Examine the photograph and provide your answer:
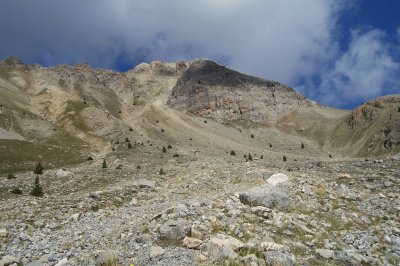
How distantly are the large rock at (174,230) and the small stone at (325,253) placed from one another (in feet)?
18.1

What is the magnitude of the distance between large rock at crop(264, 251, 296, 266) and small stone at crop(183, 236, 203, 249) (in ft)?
9.10

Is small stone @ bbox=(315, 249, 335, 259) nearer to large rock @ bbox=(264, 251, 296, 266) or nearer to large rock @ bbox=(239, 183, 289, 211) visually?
large rock @ bbox=(264, 251, 296, 266)

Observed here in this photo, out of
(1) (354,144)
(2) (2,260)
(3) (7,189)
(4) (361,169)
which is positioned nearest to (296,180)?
(4) (361,169)

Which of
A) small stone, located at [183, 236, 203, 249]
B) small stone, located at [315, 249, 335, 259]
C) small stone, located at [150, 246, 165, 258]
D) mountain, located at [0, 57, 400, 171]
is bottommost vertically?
small stone, located at [150, 246, 165, 258]

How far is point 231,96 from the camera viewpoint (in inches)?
6511

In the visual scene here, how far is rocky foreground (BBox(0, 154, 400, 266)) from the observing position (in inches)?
619

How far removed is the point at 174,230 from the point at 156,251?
179cm

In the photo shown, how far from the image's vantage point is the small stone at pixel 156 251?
15.8 meters

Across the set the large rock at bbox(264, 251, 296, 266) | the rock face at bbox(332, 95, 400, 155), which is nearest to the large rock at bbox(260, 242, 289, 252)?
the large rock at bbox(264, 251, 296, 266)

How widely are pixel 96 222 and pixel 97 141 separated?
200ft

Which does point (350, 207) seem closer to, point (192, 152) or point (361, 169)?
point (361, 169)

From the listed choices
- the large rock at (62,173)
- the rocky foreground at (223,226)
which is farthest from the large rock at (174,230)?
the large rock at (62,173)

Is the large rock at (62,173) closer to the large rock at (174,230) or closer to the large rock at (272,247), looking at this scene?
the large rock at (174,230)

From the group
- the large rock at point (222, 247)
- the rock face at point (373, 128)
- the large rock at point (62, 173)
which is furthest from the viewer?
the rock face at point (373, 128)
